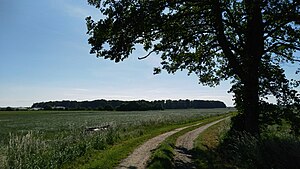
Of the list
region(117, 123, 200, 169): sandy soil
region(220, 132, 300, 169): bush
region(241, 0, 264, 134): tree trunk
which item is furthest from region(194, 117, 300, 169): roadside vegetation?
region(117, 123, 200, 169): sandy soil

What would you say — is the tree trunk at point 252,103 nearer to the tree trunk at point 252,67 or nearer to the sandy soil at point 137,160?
the tree trunk at point 252,67

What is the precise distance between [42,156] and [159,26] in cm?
814

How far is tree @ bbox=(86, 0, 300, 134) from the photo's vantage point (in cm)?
1381

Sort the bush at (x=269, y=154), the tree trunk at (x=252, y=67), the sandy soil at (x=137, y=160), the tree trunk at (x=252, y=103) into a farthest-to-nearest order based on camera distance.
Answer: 1. the tree trunk at (x=252, y=103)
2. the tree trunk at (x=252, y=67)
3. the sandy soil at (x=137, y=160)
4. the bush at (x=269, y=154)

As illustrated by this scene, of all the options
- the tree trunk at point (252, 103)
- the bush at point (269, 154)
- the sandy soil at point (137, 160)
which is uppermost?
the tree trunk at point (252, 103)

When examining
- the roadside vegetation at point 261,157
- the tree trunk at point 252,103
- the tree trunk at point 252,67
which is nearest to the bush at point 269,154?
the roadside vegetation at point 261,157

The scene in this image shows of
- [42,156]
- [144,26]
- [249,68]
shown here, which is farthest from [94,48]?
[249,68]

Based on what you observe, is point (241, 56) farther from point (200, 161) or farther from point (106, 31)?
point (106, 31)

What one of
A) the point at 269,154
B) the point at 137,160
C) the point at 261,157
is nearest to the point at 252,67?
the point at 269,154

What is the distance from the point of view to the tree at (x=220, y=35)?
1381 centimetres

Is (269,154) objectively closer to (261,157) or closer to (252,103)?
(261,157)

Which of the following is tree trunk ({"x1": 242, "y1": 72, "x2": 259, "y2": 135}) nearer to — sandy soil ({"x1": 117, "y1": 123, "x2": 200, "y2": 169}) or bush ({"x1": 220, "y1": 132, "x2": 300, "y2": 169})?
bush ({"x1": 220, "y1": 132, "x2": 300, "y2": 169})

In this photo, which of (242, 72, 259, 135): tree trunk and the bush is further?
(242, 72, 259, 135): tree trunk

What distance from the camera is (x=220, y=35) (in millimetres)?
18000
